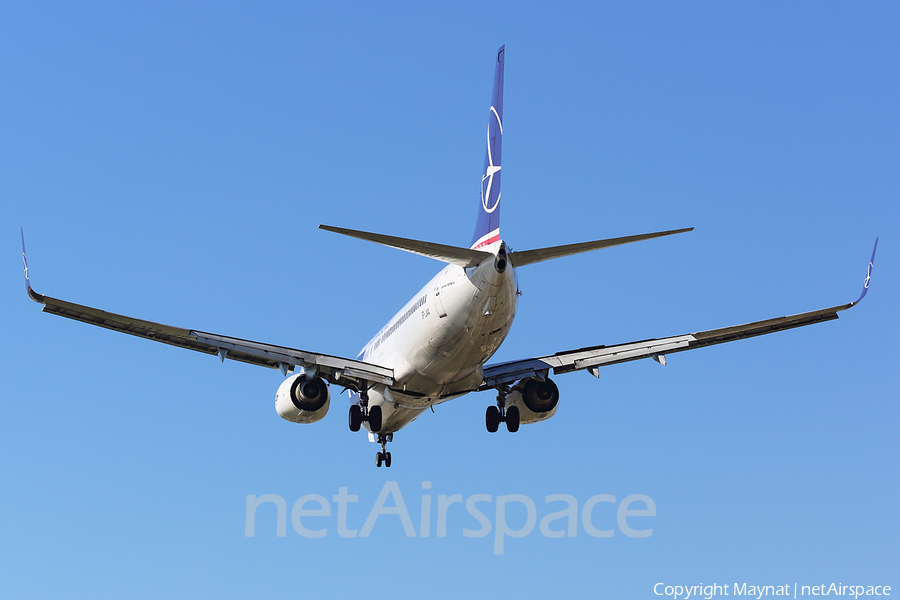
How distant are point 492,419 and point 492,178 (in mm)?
7964

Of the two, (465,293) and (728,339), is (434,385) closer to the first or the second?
(465,293)

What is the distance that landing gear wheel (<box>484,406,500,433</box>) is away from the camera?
32812mm

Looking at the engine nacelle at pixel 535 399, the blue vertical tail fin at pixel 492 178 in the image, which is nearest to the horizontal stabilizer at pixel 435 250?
the blue vertical tail fin at pixel 492 178

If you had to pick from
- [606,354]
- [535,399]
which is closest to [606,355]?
[606,354]

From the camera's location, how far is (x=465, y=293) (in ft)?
86.5

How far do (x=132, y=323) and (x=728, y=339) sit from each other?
1861cm

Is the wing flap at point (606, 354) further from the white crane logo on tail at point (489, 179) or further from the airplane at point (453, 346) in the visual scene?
the white crane logo on tail at point (489, 179)

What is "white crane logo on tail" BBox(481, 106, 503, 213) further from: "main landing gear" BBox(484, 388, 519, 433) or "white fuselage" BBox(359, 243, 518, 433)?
"main landing gear" BBox(484, 388, 519, 433)

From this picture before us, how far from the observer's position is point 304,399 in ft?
101

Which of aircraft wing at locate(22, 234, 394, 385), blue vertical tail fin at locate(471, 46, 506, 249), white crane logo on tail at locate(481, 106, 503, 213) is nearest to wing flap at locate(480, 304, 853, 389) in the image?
aircraft wing at locate(22, 234, 394, 385)

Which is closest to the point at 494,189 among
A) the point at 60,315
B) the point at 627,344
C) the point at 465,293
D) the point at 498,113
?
the point at 498,113

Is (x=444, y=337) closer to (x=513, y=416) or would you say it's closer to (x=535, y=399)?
(x=513, y=416)

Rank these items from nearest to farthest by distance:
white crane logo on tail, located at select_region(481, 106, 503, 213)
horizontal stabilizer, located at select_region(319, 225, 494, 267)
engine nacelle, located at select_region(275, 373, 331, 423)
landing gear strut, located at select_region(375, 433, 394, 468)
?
1. horizontal stabilizer, located at select_region(319, 225, 494, 267)
2. white crane logo on tail, located at select_region(481, 106, 503, 213)
3. engine nacelle, located at select_region(275, 373, 331, 423)
4. landing gear strut, located at select_region(375, 433, 394, 468)

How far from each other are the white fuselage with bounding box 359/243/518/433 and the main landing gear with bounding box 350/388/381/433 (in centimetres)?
71
